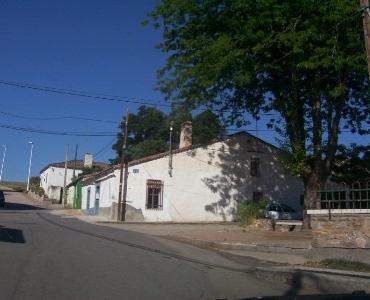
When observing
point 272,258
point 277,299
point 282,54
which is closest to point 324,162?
point 282,54

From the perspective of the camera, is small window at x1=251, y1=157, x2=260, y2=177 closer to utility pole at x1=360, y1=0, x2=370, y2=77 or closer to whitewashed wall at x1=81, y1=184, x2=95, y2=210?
whitewashed wall at x1=81, y1=184, x2=95, y2=210

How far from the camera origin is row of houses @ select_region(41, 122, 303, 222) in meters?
36.1

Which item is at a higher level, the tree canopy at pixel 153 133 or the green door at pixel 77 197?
the tree canopy at pixel 153 133

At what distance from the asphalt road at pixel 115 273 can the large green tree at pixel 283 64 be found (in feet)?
24.7

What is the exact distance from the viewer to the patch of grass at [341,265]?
12.4 meters

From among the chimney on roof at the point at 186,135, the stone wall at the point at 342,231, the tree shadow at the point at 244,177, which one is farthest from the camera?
the chimney on roof at the point at 186,135

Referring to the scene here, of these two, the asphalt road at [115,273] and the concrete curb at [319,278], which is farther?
the concrete curb at [319,278]

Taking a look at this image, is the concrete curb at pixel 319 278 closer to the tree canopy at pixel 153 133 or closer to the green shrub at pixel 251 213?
the green shrub at pixel 251 213

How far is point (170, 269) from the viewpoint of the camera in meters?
12.4

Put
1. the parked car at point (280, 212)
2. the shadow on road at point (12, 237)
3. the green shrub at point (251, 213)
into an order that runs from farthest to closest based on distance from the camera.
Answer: the parked car at point (280, 212) → the green shrub at point (251, 213) → the shadow on road at point (12, 237)

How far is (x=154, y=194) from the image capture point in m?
36.3

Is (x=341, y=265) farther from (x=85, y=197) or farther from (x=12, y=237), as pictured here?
(x=85, y=197)

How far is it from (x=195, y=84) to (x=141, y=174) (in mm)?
11951

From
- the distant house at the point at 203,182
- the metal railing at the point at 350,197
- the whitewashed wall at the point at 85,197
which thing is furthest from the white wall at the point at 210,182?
the metal railing at the point at 350,197
